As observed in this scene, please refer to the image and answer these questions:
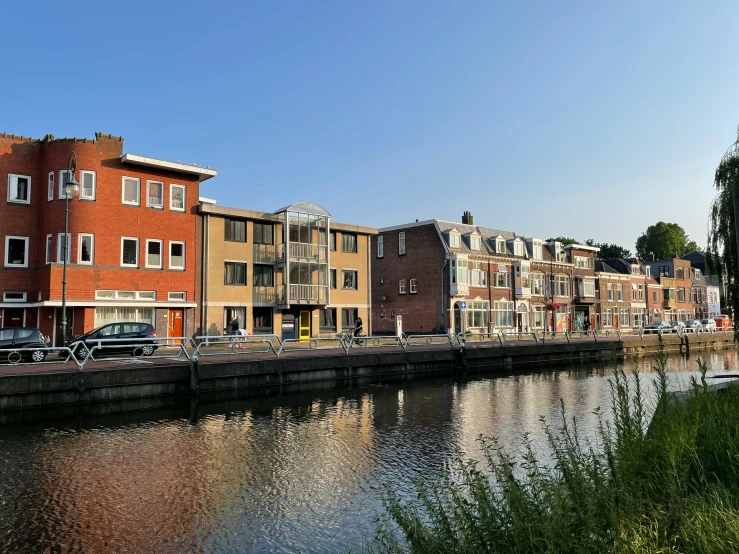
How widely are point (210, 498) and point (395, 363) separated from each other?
1881 centimetres

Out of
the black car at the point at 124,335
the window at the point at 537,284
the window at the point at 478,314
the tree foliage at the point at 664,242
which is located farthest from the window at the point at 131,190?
the tree foliage at the point at 664,242

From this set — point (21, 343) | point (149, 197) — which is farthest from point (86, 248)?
point (21, 343)

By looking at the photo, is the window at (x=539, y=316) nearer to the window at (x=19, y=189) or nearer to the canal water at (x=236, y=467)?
the canal water at (x=236, y=467)

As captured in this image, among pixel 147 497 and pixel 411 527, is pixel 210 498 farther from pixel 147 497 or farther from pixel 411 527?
pixel 411 527

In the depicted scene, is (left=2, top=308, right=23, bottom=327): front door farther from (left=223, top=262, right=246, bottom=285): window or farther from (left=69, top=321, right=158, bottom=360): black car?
(left=223, top=262, right=246, bottom=285): window

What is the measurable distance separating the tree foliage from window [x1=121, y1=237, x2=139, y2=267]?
9520 cm

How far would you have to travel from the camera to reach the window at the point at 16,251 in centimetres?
3257

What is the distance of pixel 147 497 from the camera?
9562 millimetres

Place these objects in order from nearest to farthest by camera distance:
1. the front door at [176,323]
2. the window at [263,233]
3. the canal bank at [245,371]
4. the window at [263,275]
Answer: the canal bank at [245,371]
the front door at [176,323]
the window at [263,275]
the window at [263,233]

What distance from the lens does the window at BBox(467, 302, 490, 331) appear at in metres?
52.1

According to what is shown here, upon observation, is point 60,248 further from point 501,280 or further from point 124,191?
point 501,280

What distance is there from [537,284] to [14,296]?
46.3 meters

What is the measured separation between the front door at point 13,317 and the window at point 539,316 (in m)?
45.2

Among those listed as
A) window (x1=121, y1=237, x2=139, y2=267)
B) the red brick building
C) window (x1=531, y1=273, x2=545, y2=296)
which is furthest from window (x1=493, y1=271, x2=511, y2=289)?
window (x1=121, y1=237, x2=139, y2=267)
